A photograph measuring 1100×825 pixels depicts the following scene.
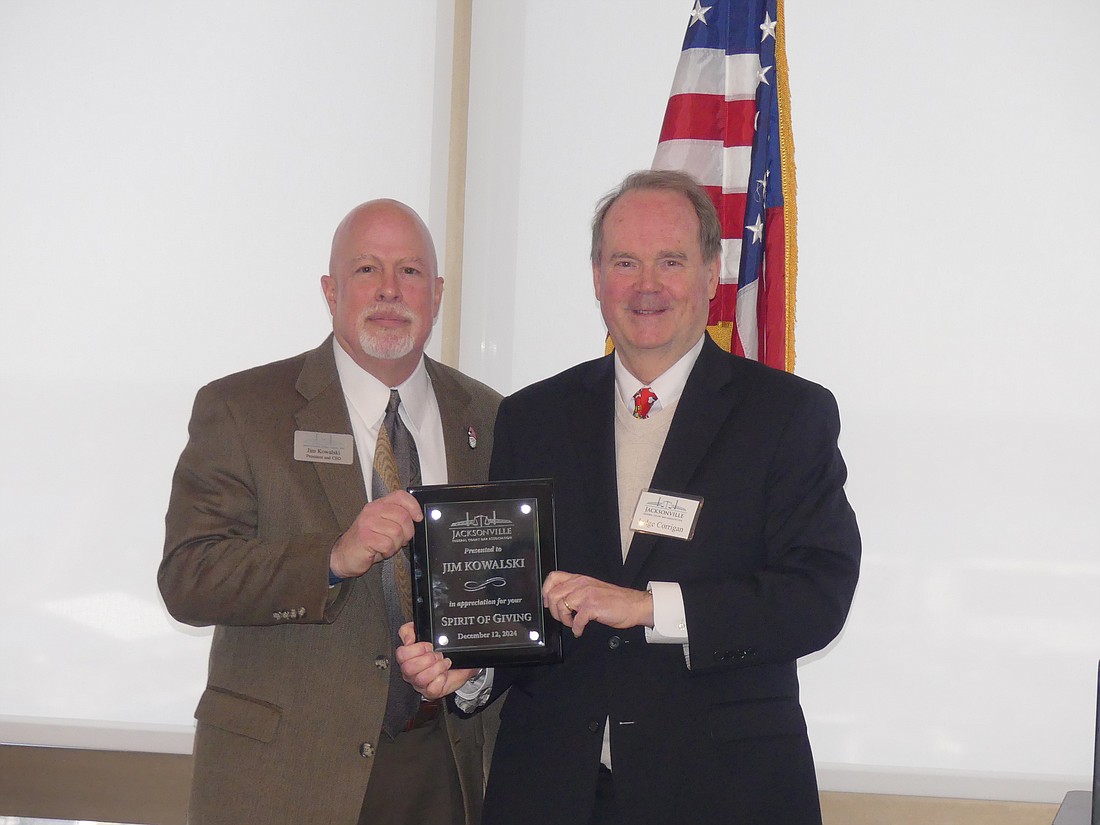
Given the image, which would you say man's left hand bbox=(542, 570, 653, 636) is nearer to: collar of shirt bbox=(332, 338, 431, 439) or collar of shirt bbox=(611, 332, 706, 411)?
collar of shirt bbox=(611, 332, 706, 411)

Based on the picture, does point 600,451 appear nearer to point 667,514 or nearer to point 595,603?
point 667,514

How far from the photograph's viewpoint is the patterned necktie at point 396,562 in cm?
273

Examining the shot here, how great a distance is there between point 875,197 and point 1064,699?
229 cm

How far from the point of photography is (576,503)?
8.25 ft

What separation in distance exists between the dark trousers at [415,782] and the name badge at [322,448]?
76cm

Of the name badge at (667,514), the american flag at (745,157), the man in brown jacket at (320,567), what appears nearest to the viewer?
the name badge at (667,514)

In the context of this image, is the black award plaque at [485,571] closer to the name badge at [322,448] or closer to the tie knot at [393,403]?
the name badge at [322,448]

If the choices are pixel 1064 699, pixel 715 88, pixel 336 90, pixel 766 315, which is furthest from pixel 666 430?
pixel 336 90

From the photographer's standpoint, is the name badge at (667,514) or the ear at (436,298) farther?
the ear at (436,298)

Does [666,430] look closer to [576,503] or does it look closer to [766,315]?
[576,503]

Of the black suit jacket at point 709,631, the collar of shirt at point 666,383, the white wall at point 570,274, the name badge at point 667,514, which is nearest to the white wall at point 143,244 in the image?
the white wall at point 570,274

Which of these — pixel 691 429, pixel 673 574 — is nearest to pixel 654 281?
pixel 691 429

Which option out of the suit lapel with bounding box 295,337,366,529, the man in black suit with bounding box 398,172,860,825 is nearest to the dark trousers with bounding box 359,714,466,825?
the man in black suit with bounding box 398,172,860,825

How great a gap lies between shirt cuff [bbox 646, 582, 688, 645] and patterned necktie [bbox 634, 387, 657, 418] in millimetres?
539
